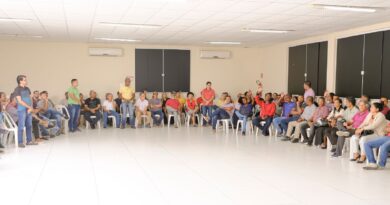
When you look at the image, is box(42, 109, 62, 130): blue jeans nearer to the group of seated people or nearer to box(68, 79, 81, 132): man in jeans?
the group of seated people

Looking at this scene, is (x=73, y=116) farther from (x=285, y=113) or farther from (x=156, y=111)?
(x=285, y=113)

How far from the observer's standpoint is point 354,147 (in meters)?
6.80

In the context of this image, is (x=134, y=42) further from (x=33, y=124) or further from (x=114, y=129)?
(x=33, y=124)

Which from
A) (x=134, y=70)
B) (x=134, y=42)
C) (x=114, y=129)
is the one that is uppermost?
(x=134, y=42)

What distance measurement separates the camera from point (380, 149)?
20.3ft

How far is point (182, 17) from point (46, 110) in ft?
13.7

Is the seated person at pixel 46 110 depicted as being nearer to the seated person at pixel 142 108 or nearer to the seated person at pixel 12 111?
the seated person at pixel 12 111

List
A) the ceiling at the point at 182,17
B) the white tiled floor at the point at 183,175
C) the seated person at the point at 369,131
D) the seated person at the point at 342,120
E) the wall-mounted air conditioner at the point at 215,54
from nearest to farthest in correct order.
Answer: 1. the white tiled floor at the point at 183,175
2. the seated person at the point at 369,131
3. the ceiling at the point at 182,17
4. the seated person at the point at 342,120
5. the wall-mounted air conditioner at the point at 215,54

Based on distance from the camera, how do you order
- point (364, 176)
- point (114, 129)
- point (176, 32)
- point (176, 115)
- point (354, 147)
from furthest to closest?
1. point (176, 115)
2. point (114, 129)
3. point (176, 32)
4. point (354, 147)
5. point (364, 176)

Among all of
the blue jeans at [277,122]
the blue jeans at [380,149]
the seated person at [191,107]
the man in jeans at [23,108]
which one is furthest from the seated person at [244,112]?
the man in jeans at [23,108]

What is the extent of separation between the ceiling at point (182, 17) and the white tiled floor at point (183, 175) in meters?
2.57

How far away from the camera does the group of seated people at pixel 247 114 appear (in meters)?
6.72

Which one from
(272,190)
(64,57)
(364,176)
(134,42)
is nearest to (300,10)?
(364,176)

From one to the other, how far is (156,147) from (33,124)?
2.85m
